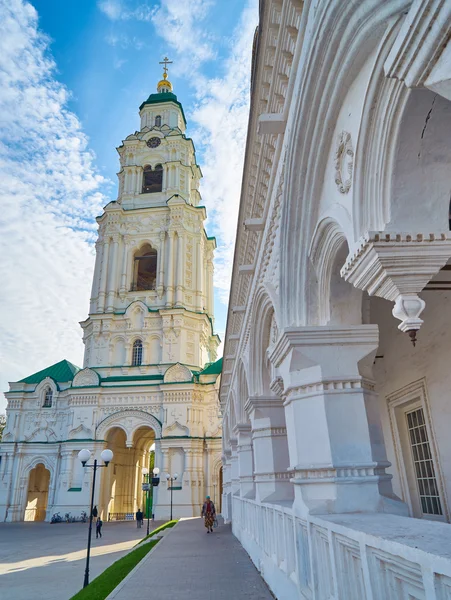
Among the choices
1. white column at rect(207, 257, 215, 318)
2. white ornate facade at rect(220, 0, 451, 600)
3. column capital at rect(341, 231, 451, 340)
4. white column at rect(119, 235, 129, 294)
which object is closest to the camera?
white ornate facade at rect(220, 0, 451, 600)

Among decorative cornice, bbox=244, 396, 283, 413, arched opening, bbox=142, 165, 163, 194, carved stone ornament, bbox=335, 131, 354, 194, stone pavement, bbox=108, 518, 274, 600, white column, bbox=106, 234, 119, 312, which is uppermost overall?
arched opening, bbox=142, 165, 163, 194

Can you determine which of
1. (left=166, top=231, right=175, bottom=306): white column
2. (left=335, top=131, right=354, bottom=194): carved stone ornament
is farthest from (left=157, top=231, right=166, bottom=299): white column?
(left=335, top=131, right=354, bottom=194): carved stone ornament

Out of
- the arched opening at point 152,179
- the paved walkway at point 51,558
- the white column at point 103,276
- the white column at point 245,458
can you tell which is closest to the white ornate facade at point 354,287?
the white column at point 245,458

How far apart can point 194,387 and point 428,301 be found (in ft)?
77.4

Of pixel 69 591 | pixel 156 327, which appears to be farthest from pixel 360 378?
pixel 156 327

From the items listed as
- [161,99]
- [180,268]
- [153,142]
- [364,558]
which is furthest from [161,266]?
[364,558]

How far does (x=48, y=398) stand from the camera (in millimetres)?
32062

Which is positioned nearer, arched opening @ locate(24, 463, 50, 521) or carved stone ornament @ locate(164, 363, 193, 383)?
carved stone ornament @ locate(164, 363, 193, 383)

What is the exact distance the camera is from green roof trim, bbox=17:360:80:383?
32.8 m

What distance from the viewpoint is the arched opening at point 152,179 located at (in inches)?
1484

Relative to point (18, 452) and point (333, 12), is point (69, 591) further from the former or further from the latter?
point (18, 452)

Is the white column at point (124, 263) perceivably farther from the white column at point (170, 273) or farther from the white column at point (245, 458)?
the white column at point (245, 458)

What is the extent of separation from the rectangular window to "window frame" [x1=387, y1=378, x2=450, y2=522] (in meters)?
0.07

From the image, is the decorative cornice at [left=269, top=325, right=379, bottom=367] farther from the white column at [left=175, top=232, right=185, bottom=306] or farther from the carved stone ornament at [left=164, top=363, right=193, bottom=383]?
the white column at [left=175, top=232, right=185, bottom=306]
